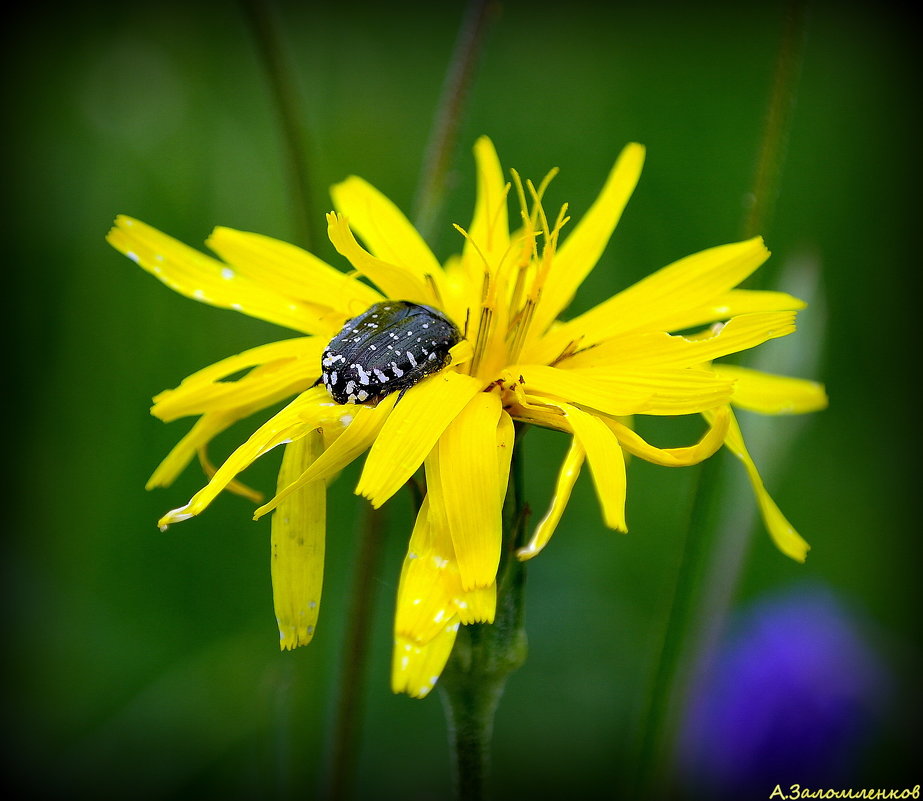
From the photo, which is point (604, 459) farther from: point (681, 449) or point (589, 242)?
point (589, 242)

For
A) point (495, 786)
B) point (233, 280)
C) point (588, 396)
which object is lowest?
point (495, 786)

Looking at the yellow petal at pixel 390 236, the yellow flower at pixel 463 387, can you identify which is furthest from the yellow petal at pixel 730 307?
the yellow petal at pixel 390 236

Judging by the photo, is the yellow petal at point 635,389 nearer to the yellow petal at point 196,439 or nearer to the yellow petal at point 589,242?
the yellow petal at point 589,242

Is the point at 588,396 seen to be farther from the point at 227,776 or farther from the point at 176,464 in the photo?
the point at 227,776

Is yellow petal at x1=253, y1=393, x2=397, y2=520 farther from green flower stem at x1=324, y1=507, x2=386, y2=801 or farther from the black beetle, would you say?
green flower stem at x1=324, y1=507, x2=386, y2=801

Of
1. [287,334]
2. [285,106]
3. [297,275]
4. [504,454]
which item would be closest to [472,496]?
[504,454]

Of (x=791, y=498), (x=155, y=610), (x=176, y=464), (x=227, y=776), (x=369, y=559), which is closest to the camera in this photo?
(x=176, y=464)

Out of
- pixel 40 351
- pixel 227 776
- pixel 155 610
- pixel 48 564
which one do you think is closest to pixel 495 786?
pixel 227 776
